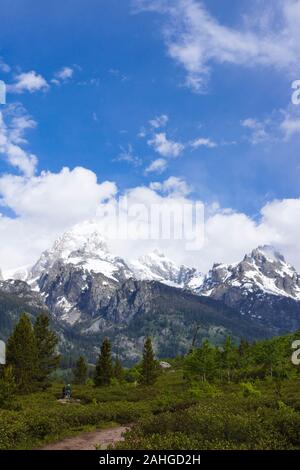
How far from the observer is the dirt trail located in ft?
67.6

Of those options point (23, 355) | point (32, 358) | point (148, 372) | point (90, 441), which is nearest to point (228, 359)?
point (148, 372)

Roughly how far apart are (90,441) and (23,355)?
117ft

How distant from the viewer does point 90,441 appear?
74.0 ft

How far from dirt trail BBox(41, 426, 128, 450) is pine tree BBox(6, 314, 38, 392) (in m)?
31.1

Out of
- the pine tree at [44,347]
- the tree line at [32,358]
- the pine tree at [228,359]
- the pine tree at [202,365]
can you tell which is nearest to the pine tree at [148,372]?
the pine tree at [202,365]

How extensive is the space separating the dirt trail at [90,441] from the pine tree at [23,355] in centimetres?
3111

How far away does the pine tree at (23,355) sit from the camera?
54906 mm

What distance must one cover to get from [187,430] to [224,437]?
7.07 ft

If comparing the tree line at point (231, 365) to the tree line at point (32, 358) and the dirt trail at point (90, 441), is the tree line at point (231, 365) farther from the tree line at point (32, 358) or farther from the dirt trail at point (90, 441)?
the dirt trail at point (90, 441)

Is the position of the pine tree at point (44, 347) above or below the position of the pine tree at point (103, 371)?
above

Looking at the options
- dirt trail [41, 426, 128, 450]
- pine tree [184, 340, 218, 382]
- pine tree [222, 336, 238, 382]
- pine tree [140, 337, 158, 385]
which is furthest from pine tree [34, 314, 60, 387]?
dirt trail [41, 426, 128, 450]

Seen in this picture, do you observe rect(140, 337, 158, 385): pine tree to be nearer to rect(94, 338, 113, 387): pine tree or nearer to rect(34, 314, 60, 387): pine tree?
rect(94, 338, 113, 387): pine tree
